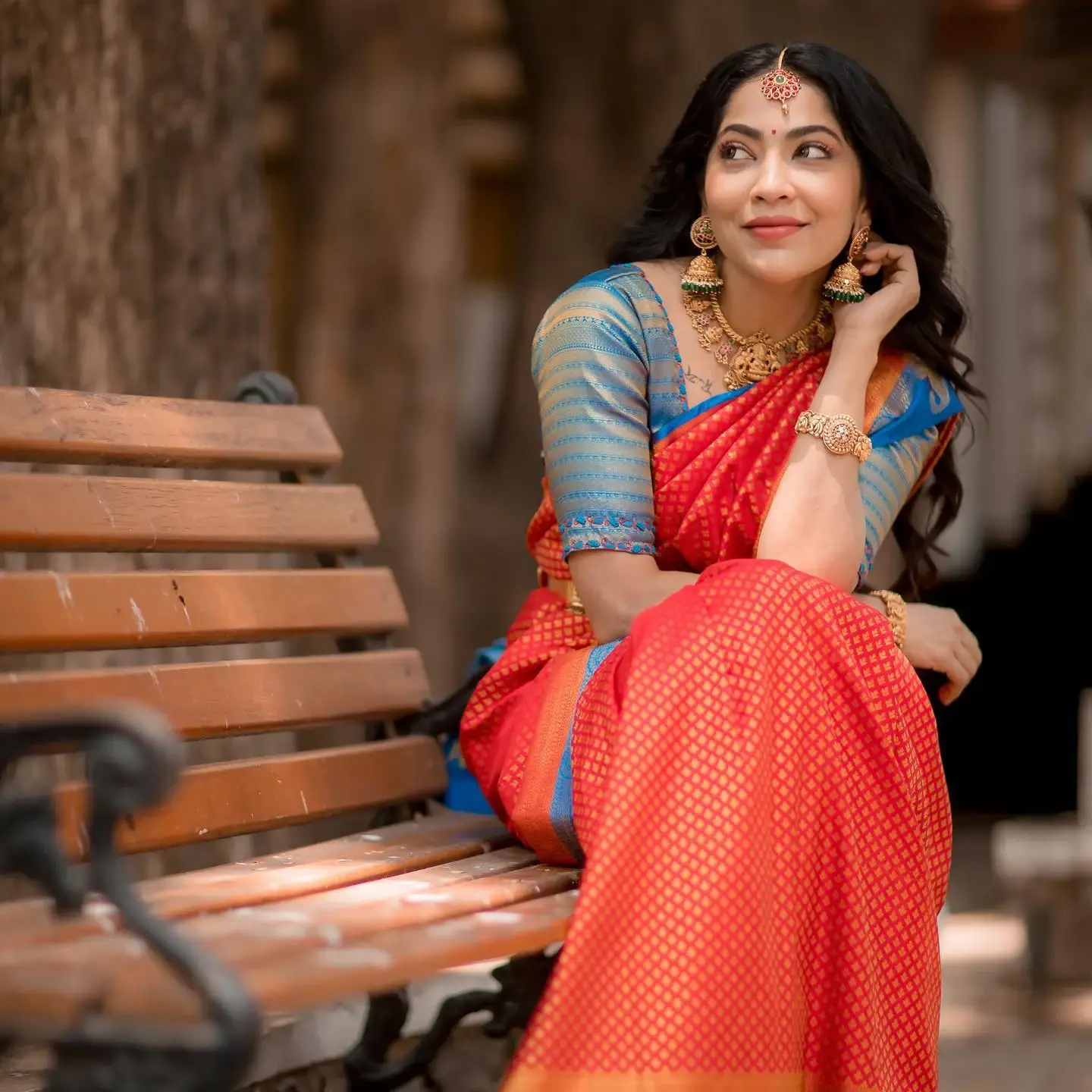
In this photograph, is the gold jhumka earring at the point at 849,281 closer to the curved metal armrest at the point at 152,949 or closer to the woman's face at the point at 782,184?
the woman's face at the point at 782,184

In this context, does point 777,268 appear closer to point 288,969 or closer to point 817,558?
point 817,558

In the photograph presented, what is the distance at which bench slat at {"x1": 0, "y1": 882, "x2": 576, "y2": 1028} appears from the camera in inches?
61.7

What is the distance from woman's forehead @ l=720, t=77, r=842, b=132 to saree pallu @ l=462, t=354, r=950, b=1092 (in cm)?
71

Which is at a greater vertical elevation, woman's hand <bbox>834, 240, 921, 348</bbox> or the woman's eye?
the woman's eye

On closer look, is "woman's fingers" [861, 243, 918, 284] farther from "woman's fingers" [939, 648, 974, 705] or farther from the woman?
"woman's fingers" [939, 648, 974, 705]

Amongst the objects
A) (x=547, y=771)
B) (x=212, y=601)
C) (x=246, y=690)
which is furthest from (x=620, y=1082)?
(x=212, y=601)

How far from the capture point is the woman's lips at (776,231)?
105 inches

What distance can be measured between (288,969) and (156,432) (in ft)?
4.11

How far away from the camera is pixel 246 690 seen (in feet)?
8.77

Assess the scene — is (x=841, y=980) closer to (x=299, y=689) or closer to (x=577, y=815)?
(x=577, y=815)

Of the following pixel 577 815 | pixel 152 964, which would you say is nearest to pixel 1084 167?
pixel 577 815

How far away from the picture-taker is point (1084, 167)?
11.1 m

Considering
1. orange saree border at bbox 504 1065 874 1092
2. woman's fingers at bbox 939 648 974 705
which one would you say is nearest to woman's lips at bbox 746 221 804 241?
woman's fingers at bbox 939 648 974 705

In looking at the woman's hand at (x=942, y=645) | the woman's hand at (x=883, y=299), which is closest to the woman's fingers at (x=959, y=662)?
the woman's hand at (x=942, y=645)
